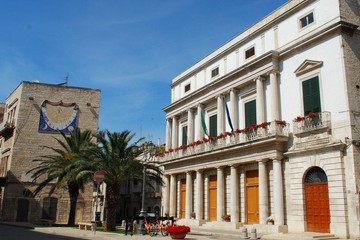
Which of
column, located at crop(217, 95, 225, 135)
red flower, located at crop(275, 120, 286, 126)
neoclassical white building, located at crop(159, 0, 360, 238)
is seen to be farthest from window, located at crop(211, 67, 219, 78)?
red flower, located at crop(275, 120, 286, 126)

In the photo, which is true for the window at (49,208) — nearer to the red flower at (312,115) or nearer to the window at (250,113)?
the window at (250,113)

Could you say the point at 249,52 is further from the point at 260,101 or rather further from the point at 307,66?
the point at 307,66

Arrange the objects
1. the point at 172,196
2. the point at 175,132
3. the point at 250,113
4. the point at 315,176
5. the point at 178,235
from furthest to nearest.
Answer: the point at 175,132
the point at 172,196
the point at 250,113
the point at 315,176
the point at 178,235

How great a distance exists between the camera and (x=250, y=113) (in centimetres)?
2595

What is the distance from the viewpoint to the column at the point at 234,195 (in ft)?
81.7

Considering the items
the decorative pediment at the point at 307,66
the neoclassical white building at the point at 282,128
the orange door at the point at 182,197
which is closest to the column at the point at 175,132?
the neoclassical white building at the point at 282,128

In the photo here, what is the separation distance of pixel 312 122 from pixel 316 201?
13.6 feet

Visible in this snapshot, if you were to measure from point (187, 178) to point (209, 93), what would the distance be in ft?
23.5

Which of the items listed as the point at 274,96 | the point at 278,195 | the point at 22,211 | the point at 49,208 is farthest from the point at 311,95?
the point at 22,211

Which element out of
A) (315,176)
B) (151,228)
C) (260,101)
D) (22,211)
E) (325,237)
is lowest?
(325,237)

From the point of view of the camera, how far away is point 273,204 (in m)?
22.5

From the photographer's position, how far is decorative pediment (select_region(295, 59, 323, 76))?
68.9 ft

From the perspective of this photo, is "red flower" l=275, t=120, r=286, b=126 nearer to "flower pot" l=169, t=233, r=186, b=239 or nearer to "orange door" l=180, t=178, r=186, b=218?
"flower pot" l=169, t=233, r=186, b=239

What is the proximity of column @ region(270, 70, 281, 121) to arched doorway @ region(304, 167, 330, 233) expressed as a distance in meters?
4.09
